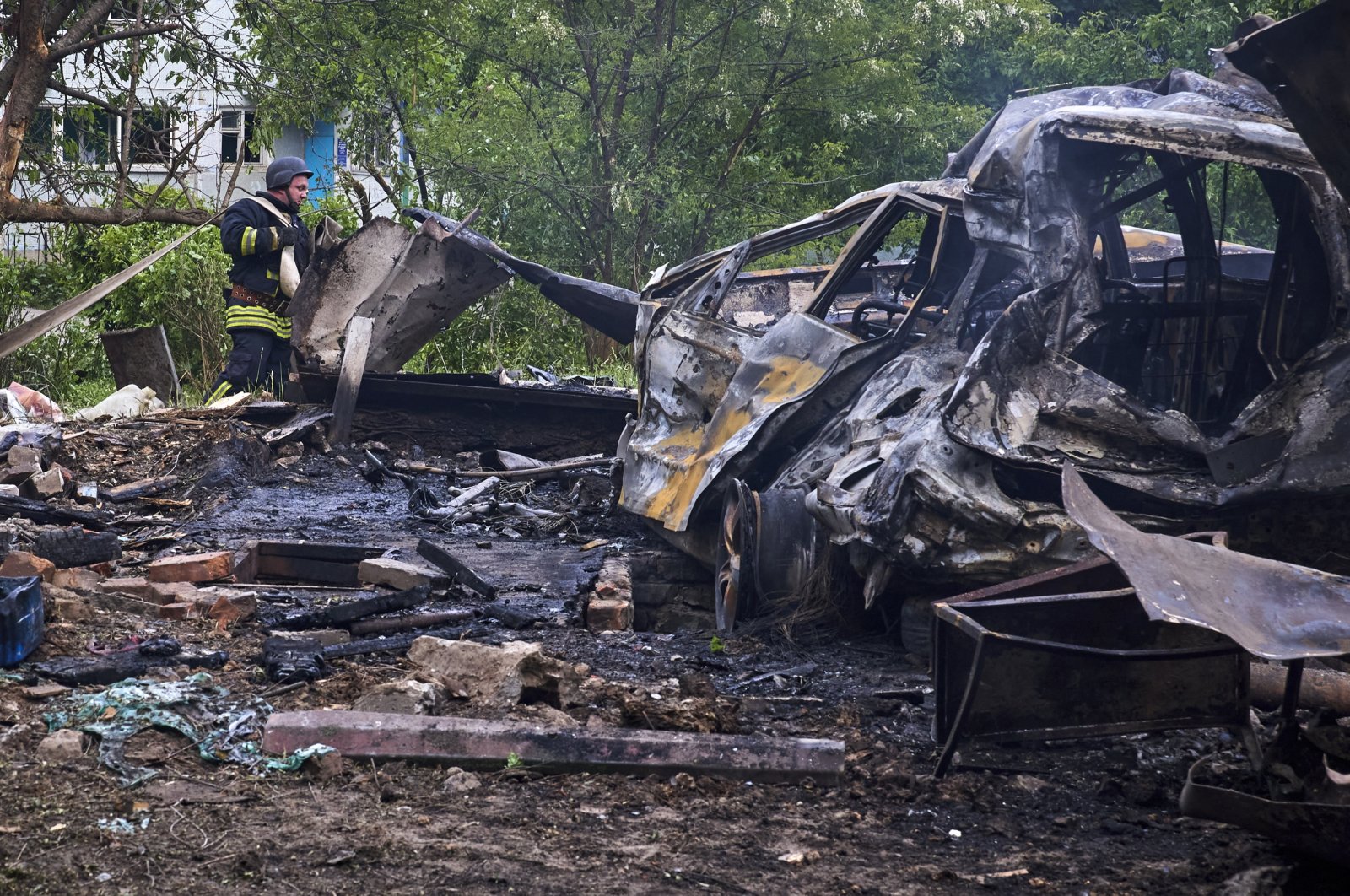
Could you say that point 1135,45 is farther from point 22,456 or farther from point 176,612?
point 176,612

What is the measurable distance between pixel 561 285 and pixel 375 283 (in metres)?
1.57

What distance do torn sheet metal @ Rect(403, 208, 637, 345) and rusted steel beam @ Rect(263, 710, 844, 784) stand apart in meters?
6.99

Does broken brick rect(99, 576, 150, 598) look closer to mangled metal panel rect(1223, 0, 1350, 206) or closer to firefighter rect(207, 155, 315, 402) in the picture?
mangled metal panel rect(1223, 0, 1350, 206)

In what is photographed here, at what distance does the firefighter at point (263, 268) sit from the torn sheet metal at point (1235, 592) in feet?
27.7

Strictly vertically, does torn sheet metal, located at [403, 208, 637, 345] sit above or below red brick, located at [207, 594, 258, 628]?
above

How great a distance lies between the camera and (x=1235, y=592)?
2742mm

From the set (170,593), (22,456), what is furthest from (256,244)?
(170,593)

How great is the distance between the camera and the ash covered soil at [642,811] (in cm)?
272

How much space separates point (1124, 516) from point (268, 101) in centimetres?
601

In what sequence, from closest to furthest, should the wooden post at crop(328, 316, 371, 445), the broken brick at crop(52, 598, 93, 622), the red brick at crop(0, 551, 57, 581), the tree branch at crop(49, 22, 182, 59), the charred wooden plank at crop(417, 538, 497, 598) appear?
the broken brick at crop(52, 598, 93, 622) < the red brick at crop(0, 551, 57, 581) < the charred wooden plank at crop(417, 538, 497, 598) < the tree branch at crop(49, 22, 182, 59) < the wooden post at crop(328, 316, 371, 445)

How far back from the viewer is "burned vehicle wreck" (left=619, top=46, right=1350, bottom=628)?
4141mm

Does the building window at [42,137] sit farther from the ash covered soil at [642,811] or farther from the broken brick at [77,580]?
the ash covered soil at [642,811]

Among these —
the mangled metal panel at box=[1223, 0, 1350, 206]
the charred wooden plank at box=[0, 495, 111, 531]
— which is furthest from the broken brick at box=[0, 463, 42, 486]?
the mangled metal panel at box=[1223, 0, 1350, 206]

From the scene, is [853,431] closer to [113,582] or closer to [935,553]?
[935,553]
